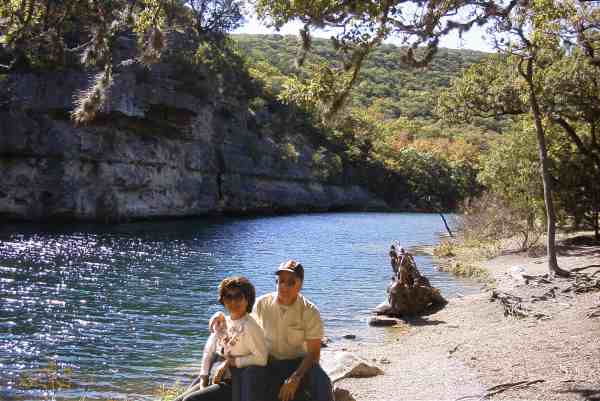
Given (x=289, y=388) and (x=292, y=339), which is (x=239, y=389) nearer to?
(x=289, y=388)

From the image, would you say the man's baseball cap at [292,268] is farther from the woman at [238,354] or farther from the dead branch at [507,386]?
the dead branch at [507,386]

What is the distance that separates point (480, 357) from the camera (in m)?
9.39

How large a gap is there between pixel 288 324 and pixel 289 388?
591 mm

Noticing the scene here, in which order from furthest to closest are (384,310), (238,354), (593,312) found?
(384,310) < (593,312) < (238,354)

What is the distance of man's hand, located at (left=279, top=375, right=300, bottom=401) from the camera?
524 centimetres

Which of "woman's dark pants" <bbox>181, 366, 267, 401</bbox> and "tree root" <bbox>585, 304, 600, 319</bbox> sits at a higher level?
"woman's dark pants" <bbox>181, 366, 267, 401</bbox>

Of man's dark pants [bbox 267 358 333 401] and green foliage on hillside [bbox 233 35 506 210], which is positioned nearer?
man's dark pants [bbox 267 358 333 401]

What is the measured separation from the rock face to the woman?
34608mm

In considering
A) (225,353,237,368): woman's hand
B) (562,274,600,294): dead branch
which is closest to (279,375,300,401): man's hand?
(225,353,237,368): woman's hand

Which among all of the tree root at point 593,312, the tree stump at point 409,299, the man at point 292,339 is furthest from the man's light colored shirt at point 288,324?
the tree stump at point 409,299

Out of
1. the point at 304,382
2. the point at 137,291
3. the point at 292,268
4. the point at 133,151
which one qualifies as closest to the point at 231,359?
the point at 304,382

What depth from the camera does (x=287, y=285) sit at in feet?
17.6

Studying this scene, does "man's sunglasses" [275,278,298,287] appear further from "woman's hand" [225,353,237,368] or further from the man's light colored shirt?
"woman's hand" [225,353,237,368]

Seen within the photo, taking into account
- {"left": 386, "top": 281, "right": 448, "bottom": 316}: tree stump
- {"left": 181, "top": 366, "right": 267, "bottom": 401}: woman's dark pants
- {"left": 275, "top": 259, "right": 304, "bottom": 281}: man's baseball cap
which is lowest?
{"left": 386, "top": 281, "right": 448, "bottom": 316}: tree stump
